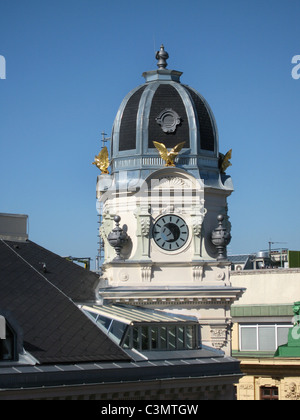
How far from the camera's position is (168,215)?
79.1m

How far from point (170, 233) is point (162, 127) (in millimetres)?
6429

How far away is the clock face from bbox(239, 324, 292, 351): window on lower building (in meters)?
29.2

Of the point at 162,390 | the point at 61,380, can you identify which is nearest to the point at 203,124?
the point at 162,390

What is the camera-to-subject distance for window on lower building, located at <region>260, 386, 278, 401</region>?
97.6 m

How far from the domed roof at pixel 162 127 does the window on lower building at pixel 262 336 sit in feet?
96.6

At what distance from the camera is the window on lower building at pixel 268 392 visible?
97562mm

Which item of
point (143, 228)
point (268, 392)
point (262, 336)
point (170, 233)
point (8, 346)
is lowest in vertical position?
point (268, 392)

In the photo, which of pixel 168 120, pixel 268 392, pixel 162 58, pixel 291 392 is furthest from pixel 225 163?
pixel 268 392

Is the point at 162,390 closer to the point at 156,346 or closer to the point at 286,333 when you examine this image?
the point at 156,346

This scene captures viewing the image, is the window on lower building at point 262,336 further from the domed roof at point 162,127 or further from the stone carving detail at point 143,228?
the stone carving detail at point 143,228

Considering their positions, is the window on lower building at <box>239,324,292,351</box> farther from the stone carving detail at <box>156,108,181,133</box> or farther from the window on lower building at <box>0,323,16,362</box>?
the window on lower building at <box>0,323,16,362</box>

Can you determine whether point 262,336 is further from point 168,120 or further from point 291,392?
point 168,120

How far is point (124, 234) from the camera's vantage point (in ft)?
259

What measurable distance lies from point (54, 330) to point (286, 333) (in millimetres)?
44239
